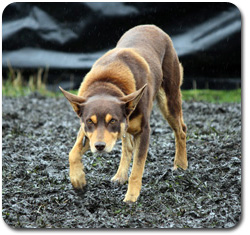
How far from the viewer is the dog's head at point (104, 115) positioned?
12.7 feet

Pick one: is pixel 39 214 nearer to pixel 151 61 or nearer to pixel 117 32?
pixel 151 61

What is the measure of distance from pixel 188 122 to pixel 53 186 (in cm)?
229

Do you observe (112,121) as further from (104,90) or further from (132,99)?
(104,90)

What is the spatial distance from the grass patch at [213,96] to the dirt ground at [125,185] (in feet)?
0.71

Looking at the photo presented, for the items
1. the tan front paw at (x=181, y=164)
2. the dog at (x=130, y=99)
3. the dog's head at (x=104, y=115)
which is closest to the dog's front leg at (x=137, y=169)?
the dog at (x=130, y=99)

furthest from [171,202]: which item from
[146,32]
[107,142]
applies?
[146,32]

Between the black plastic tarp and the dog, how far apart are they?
0.20 meters

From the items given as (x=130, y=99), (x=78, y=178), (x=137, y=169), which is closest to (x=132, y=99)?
(x=130, y=99)

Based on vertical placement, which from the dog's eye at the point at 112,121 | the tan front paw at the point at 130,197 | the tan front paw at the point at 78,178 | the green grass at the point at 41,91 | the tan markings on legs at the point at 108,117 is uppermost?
the tan markings on legs at the point at 108,117

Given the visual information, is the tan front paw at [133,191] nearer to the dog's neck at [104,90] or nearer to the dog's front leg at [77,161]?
the dog's front leg at [77,161]

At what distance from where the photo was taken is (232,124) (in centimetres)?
601

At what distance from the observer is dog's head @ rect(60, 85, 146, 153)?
3.87 m

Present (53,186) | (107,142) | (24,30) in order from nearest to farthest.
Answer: (107,142) → (53,186) → (24,30)

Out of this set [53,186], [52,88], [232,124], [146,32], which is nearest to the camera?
[53,186]
